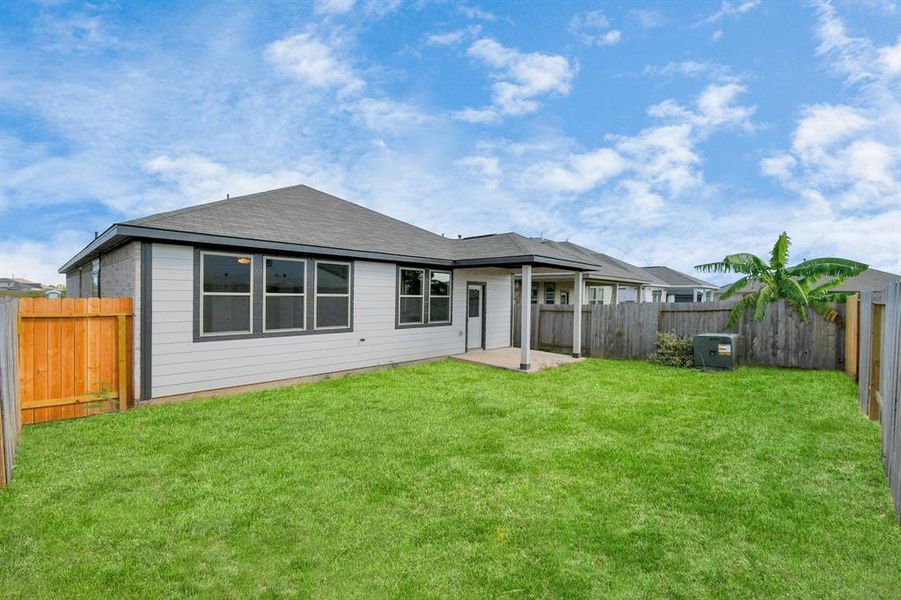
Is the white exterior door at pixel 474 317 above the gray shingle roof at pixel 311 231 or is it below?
below

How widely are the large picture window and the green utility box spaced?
267 inches

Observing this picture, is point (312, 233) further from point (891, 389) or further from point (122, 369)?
point (891, 389)

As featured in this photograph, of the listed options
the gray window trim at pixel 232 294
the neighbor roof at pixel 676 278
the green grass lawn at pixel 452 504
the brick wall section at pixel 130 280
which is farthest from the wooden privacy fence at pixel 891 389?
the neighbor roof at pixel 676 278

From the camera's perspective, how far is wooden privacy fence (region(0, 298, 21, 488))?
4.03 metres

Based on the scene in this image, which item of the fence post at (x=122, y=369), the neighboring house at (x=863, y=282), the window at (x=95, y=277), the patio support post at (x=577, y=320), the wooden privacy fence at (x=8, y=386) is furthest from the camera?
the neighboring house at (x=863, y=282)

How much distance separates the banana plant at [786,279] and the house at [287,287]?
433 centimetres

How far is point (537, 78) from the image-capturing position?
12.5 meters

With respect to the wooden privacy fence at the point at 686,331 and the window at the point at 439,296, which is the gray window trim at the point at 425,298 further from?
the wooden privacy fence at the point at 686,331

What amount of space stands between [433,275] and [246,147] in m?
7.41

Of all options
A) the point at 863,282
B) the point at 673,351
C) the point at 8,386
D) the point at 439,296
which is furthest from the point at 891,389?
the point at 863,282

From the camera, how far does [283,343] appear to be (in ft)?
29.0

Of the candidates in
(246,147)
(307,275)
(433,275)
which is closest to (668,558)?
(307,275)

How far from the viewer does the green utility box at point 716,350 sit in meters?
10.5

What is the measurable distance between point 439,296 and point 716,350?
7441 millimetres
